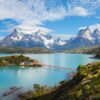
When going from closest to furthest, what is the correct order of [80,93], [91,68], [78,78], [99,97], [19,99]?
[99,97], [80,93], [78,78], [91,68], [19,99]

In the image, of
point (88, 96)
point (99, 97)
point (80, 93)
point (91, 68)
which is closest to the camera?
point (99, 97)

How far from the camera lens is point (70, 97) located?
106 feet

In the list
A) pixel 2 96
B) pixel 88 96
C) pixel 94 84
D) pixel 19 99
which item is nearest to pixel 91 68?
pixel 94 84

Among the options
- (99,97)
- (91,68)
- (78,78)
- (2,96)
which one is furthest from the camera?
(2,96)

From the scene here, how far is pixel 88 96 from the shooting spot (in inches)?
1162

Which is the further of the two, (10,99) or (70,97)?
(10,99)

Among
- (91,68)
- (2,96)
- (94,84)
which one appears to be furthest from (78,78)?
(2,96)

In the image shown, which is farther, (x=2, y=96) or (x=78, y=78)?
(x=2, y=96)

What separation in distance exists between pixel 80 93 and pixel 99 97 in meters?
5.40

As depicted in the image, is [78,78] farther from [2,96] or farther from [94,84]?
[2,96]

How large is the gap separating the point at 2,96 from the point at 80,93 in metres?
70.3

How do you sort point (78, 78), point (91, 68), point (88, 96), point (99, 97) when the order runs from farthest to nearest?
1. point (91, 68)
2. point (78, 78)
3. point (88, 96)
4. point (99, 97)

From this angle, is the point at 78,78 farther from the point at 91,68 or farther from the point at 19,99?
the point at 19,99

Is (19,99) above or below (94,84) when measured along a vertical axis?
below
